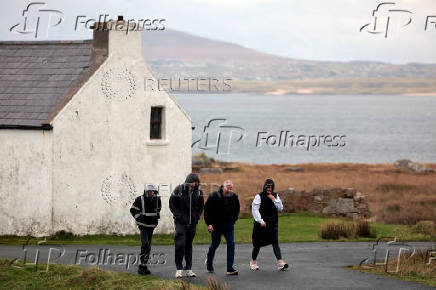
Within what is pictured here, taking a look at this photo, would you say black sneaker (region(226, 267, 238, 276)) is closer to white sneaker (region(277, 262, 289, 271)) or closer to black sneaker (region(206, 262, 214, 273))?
black sneaker (region(206, 262, 214, 273))

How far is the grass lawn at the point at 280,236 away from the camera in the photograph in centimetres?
2378

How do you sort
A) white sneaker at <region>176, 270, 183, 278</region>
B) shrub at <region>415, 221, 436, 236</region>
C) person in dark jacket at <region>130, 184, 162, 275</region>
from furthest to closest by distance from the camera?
1. shrub at <region>415, 221, 436, 236</region>
2. person in dark jacket at <region>130, 184, 162, 275</region>
3. white sneaker at <region>176, 270, 183, 278</region>

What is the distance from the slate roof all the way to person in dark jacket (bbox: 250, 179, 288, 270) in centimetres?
916

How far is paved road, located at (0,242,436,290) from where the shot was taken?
53.0ft

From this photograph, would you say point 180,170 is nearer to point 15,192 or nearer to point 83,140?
point 83,140

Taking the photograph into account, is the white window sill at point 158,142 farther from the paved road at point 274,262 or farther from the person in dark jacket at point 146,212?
the person in dark jacket at point 146,212

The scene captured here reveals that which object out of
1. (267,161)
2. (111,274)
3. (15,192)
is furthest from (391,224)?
(267,161)

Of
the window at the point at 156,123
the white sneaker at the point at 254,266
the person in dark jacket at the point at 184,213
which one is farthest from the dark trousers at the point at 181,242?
the window at the point at 156,123

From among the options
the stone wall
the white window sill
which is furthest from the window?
the stone wall

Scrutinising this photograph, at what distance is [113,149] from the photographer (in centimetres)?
2614

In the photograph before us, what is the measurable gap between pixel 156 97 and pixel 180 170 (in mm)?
2627

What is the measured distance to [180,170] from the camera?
28031 millimetres

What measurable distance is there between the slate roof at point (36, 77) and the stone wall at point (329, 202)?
10.7 m

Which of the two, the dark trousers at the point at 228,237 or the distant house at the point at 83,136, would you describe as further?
the distant house at the point at 83,136
